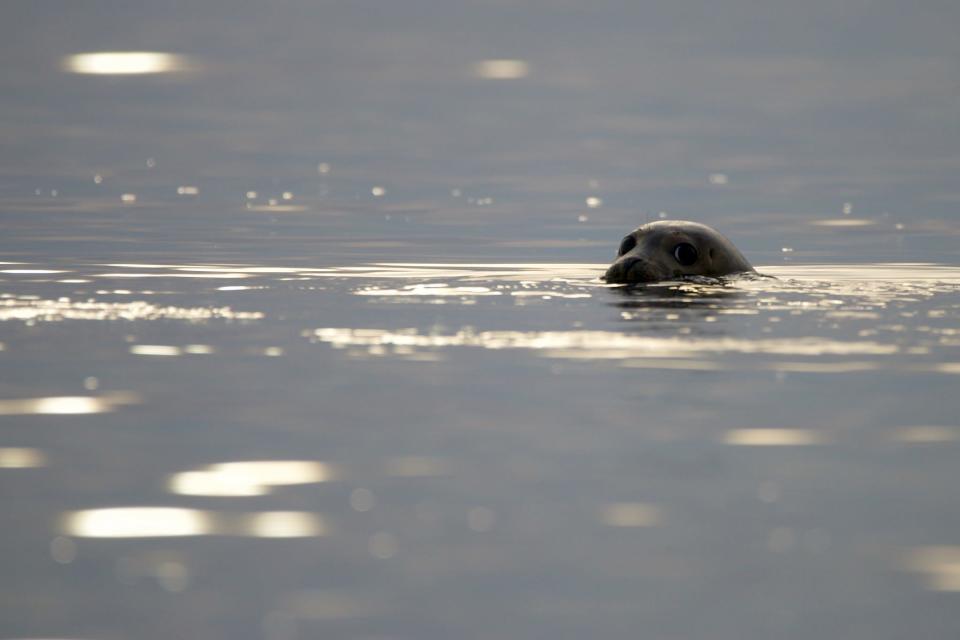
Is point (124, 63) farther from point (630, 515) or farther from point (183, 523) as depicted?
point (630, 515)

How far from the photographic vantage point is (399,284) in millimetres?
19781

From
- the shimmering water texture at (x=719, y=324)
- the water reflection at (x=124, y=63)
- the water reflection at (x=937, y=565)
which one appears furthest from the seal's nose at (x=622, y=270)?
the water reflection at (x=124, y=63)

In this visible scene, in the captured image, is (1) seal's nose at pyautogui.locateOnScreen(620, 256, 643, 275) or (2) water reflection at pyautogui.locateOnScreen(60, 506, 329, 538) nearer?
(2) water reflection at pyautogui.locateOnScreen(60, 506, 329, 538)

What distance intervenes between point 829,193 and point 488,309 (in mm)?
22548

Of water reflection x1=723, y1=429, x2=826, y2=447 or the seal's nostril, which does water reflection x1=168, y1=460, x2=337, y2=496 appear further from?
the seal's nostril

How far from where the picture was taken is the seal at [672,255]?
768 inches

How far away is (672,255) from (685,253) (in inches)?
6.3

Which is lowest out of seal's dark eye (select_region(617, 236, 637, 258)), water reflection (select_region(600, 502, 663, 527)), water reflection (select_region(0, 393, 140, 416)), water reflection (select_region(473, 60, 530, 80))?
water reflection (select_region(600, 502, 663, 527))

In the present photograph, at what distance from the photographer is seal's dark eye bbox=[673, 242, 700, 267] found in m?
19.9

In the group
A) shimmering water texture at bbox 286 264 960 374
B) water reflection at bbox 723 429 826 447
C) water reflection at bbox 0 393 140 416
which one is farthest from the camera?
shimmering water texture at bbox 286 264 960 374

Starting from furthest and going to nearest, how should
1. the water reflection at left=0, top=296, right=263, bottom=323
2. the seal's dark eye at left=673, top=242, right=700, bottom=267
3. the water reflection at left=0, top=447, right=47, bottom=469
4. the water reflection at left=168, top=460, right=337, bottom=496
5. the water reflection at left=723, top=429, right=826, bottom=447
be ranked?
the seal's dark eye at left=673, top=242, right=700, bottom=267 < the water reflection at left=0, top=296, right=263, bottom=323 < the water reflection at left=723, top=429, right=826, bottom=447 < the water reflection at left=0, top=447, right=47, bottom=469 < the water reflection at left=168, top=460, right=337, bottom=496

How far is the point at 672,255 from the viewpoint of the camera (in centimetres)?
1984

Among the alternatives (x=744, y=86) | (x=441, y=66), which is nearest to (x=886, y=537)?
(x=744, y=86)

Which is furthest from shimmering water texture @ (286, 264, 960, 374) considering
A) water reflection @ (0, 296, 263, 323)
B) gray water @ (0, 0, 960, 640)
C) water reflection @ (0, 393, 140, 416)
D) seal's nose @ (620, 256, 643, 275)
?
water reflection @ (0, 393, 140, 416)
